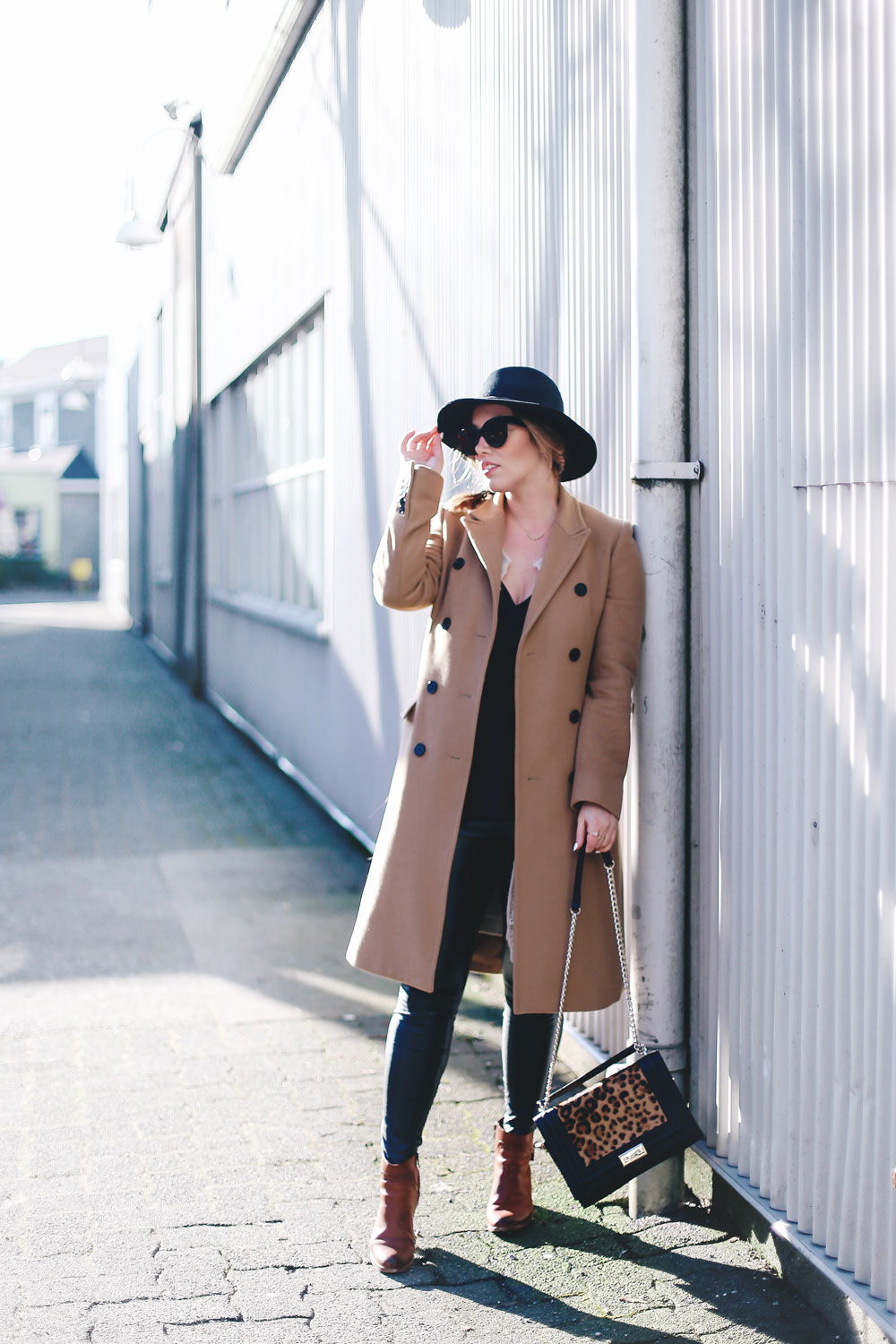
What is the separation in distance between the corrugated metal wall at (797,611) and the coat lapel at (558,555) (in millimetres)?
319

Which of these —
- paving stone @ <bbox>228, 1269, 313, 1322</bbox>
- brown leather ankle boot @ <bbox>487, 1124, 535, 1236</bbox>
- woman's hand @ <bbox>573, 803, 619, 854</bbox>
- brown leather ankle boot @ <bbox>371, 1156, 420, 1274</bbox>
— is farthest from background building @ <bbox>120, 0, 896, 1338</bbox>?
paving stone @ <bbox>228, 1269, 313, 1322</bbox>

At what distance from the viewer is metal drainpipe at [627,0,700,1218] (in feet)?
11.0

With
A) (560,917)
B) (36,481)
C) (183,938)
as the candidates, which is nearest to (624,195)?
(560,917)

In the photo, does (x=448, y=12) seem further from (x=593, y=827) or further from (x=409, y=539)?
(x=593, y=827)

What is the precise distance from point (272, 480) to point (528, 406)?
25.5ft

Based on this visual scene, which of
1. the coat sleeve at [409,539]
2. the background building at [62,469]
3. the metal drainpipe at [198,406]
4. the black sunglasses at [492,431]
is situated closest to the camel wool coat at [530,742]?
the coat sleeve at [409,539]

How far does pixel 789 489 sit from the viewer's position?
9.64ft

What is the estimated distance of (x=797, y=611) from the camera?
2.93 m

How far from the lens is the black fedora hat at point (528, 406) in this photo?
10.6 feet

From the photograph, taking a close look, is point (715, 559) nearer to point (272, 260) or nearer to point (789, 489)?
point (789, 489)

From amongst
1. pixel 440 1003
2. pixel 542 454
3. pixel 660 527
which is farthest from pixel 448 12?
pixel 440 1003

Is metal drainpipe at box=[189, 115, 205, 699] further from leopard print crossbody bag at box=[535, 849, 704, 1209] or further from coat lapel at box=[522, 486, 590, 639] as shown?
leopard print crossbody bag at box=[535, 849, 704, 1209]

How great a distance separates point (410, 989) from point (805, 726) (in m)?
1.11

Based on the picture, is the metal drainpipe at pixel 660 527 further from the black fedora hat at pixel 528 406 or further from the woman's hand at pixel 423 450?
the woman's hand at pixel 423 450
